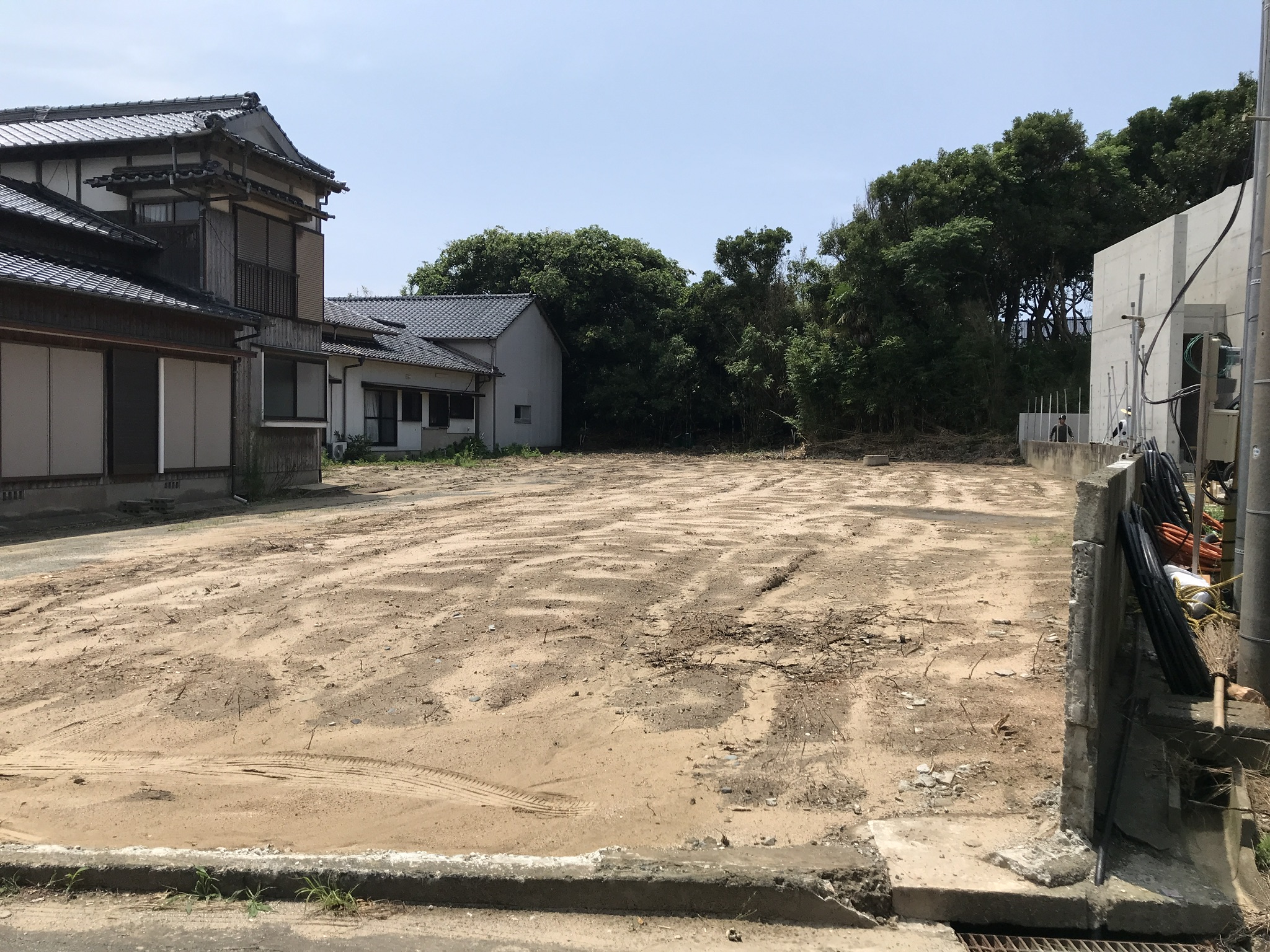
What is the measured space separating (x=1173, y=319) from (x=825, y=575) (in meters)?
12.4

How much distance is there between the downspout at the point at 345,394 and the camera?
82.0 ft

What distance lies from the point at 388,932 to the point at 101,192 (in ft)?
54.3

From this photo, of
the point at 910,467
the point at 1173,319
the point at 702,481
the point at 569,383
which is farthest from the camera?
the point at 569,383

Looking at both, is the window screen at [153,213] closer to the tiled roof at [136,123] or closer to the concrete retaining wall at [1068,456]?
the tiled roof at [136,123]

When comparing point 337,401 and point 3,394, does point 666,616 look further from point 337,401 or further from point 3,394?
point 337,401

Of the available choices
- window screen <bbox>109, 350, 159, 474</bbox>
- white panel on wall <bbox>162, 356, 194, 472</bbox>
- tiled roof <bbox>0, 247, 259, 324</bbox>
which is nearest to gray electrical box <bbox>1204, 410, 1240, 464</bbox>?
tiled roof <bbox>0, 247, 259, 324</bbox>

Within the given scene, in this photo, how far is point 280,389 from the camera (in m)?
17.7

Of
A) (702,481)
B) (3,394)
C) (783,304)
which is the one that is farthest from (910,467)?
(3,394)

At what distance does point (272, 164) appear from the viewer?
1706cm

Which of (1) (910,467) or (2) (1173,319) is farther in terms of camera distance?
(1) (910,467)

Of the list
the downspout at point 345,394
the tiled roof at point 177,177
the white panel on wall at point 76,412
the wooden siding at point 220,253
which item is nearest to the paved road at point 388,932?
the white panel on wall at point 76,412

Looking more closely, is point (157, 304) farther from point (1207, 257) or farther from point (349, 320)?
point (349, 320)

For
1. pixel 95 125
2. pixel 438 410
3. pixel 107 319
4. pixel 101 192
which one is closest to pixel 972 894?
pixel 107 319

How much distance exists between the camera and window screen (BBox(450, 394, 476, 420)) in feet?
100
